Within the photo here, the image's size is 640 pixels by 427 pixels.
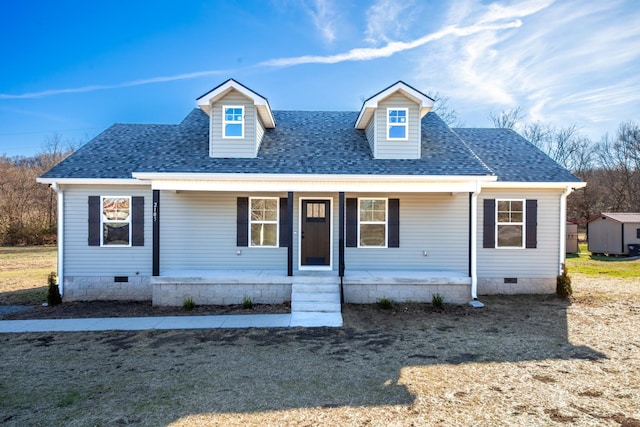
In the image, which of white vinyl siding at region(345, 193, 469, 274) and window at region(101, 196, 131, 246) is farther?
white vinyl siding at region(345, 193, 469, 274)

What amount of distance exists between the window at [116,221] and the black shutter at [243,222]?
3.12 meters

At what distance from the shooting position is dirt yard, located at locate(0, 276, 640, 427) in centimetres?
378

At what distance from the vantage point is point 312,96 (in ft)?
75.6

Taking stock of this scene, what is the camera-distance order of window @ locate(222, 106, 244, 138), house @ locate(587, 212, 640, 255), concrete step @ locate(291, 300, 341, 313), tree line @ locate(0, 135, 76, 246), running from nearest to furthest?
concrete step @ locate(291, 300, 341, 313) < window @ locate(222, 106, 244, 138) < house @ locate(587, 212, 640, 255) < tree line @ locate(0, 135, 76, 246)

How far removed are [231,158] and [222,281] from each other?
3471mm

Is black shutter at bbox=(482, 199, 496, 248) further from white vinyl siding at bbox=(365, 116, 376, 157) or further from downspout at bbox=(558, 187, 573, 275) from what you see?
white vinyl siding at bbox=(365, 116, 376, 157)

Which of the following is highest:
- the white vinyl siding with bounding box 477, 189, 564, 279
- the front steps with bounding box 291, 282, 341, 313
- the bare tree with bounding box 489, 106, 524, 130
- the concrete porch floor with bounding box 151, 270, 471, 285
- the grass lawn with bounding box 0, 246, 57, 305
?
the bare tree with bounding box 489, 106, 524, 130

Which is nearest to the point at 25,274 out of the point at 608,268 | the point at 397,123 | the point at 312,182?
the point at 312,182

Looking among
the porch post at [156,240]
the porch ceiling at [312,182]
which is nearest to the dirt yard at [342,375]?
the porch post at [156,240]

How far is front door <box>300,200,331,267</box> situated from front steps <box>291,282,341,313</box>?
150cm

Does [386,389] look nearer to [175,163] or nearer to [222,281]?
[222,281]

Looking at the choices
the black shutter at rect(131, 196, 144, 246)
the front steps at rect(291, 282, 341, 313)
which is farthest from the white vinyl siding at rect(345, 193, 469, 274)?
the black shutter at rect(131, 196, 144, 246)

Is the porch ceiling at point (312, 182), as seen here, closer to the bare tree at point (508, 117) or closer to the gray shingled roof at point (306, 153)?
the gray shingled roof at point (306, 153)

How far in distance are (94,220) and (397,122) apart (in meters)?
9.12
